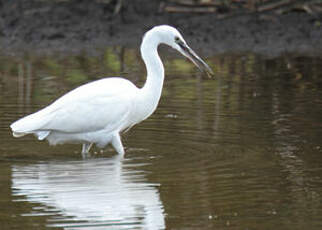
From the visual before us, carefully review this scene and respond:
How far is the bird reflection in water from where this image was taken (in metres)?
7.33

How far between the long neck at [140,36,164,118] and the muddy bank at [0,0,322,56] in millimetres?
8389

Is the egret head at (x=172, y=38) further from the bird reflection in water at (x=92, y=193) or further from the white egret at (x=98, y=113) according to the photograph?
the bird reflection in water at (x=92, y=193)

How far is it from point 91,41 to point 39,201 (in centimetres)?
Answer: 1252

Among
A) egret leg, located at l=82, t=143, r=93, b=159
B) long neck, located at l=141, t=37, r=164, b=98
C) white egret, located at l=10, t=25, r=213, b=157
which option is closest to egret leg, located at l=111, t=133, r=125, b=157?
white egret, located at l=10, t=25, r=213, b=157

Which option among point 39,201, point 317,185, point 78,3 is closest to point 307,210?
point 317,185

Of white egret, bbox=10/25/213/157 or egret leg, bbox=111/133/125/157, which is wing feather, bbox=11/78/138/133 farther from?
egret leg, bbox=111/133/125/157

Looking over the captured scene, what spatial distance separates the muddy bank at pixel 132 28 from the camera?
19.6 m

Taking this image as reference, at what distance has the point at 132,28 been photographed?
→ 68.4 feet

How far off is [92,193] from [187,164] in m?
1.46

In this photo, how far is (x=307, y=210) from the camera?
24.5 feet

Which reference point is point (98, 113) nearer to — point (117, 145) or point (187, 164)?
point (117, 145)

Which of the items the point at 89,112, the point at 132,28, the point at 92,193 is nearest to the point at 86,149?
the point at 89,112

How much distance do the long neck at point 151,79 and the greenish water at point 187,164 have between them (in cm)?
49

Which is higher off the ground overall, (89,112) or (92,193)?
(89,112)
